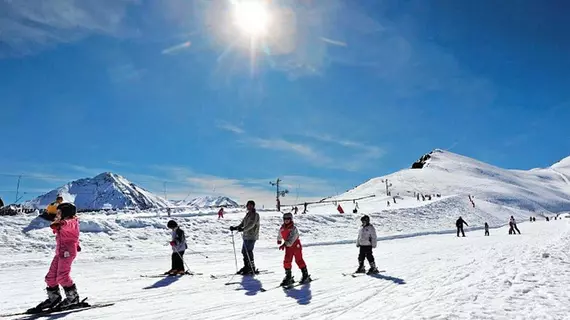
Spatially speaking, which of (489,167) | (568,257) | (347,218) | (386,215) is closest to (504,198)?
(489,167)

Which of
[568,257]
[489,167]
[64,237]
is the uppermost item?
[489,167]

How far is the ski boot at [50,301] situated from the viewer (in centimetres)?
678

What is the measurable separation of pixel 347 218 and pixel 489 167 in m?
183

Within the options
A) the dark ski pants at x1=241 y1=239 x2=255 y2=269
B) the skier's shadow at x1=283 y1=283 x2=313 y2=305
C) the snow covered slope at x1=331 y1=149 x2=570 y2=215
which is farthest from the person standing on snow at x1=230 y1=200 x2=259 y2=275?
the snow covered slope at x1=331 y1=149 x2=570 y2=215

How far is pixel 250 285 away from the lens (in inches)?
374

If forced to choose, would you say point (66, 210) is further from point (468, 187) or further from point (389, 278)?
point (468, 187)

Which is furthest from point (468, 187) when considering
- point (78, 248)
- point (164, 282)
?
point (78, 248)

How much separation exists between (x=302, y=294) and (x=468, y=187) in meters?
143

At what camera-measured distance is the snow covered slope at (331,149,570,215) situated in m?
121

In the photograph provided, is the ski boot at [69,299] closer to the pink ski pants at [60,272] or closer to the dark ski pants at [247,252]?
the pink ski pants at [60,272]

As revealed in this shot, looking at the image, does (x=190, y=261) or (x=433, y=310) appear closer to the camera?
(x=433, y=310)

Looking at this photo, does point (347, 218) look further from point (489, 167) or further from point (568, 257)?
point (489, 167)

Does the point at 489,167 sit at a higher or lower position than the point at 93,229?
higher

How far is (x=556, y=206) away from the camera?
139 metres
